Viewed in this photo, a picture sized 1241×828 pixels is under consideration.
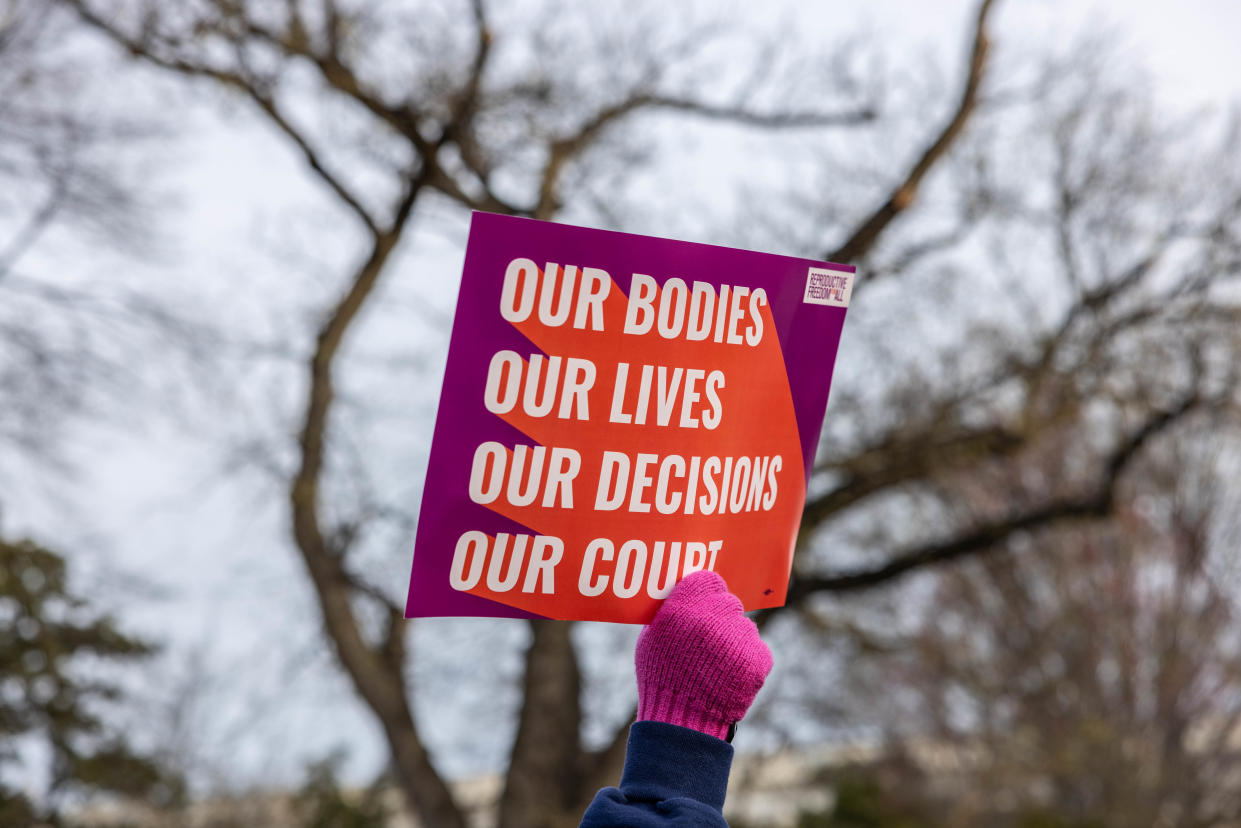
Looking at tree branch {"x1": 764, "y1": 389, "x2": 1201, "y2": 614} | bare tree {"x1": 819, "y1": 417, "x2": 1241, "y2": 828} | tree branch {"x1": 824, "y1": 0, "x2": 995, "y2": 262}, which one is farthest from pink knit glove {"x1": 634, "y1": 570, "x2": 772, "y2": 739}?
bare tree {"x1": 819, "y1": 417, "x2": 1241, "y2": 828}

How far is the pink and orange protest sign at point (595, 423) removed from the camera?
1661 mm

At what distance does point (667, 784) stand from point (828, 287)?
0.85 m

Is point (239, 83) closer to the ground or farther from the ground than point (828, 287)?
farther from the ground

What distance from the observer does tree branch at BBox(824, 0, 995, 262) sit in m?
5.38

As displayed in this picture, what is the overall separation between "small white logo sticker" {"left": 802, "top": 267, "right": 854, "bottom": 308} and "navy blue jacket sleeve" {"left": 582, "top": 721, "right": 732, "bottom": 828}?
74 centimetres

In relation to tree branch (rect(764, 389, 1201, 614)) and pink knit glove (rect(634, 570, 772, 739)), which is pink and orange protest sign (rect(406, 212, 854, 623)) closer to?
pink knit glove (rect(634, 570, 772, 739))

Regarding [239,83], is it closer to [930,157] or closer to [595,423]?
[930,157]

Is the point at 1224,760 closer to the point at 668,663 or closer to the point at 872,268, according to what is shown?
the point at 872,268

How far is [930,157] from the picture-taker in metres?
5.65

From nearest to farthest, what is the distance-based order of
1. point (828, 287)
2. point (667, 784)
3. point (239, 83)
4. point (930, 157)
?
point (667, 784)
point (828, 287)
point (930, 157)
point (239, 83)

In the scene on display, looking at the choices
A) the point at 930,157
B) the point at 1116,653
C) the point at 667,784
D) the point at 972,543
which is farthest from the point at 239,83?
the point at 1116,653

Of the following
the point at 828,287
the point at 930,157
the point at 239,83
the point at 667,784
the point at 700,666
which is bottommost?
the point at 667,784

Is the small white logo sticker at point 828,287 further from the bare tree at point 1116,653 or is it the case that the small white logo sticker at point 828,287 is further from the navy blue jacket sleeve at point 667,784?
the bare tree at point 1116,653

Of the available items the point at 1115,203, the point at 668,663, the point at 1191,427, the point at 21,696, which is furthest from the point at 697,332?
the point at 1191,427
